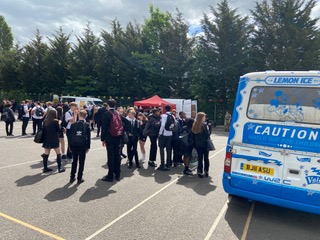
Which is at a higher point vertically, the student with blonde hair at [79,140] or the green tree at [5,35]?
the green tree at [5,35]

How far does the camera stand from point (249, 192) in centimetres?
460

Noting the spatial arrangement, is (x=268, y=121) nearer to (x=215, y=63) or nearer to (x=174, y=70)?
(x=215, y=63)

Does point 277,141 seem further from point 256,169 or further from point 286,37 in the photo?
point 286,37

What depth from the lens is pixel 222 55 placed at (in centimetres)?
2800

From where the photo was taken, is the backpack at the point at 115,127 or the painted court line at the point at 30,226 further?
the backpack at the point at 115,127

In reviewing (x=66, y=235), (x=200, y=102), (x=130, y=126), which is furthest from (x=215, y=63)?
(x=66, y=235)

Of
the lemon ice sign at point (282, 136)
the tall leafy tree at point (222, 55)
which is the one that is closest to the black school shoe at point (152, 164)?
the lemon ice sign at point (282, 136)

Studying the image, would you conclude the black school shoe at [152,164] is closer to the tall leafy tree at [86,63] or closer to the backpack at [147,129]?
A: the backpack at [147,129]

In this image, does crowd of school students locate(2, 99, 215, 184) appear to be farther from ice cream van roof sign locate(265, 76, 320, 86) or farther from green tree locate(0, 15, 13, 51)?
green tree locate(0, 15, 13, 51)

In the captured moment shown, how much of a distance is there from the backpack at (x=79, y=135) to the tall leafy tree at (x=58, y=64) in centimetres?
3610

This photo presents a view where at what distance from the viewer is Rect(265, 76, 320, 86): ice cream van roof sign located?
4211 mm

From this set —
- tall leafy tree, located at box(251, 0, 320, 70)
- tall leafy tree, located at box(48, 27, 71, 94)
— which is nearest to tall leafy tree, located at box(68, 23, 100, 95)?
tall leafy tree, located at box(48, 27, 71, 94)

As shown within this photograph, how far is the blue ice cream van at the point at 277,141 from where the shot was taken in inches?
164

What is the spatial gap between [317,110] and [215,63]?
25396 millimetres
